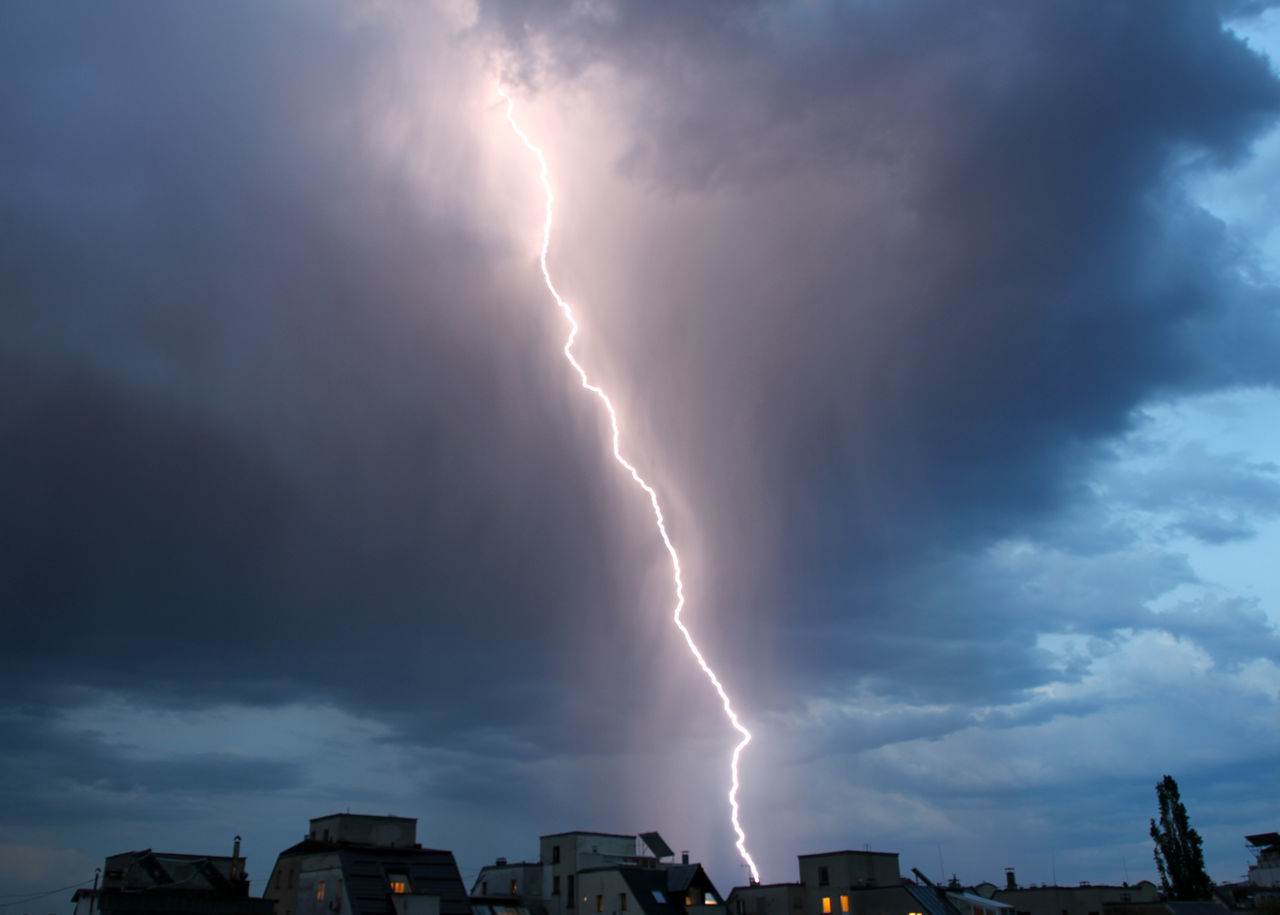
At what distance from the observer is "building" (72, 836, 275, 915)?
53.9 meters

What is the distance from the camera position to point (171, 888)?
193 ft

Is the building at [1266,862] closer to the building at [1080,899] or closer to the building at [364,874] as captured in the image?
the building at [1080,899]

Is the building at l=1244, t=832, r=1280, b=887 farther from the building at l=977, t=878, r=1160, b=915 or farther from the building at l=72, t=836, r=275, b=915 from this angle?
the building at l=72, t=836, r=275, b=915

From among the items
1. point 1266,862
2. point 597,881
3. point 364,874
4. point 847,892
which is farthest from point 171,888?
point 1266,862

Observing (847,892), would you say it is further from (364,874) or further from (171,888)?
(171,888)

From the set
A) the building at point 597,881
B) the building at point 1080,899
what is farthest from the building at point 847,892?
the building at point 1080,899

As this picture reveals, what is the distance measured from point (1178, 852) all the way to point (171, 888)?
311ft

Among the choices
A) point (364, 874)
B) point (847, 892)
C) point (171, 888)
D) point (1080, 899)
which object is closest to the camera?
point (171, 888)

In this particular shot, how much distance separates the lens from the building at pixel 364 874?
60.4 m

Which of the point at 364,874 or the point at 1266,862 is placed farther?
the point at 1266,862

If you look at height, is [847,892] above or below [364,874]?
below

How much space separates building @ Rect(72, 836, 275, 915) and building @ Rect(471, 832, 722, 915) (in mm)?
18043

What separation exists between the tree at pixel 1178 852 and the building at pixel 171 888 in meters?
88.3

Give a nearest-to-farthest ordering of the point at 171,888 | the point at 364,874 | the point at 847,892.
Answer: the point at 171,888
the point at 364,874
the point at 847,892
